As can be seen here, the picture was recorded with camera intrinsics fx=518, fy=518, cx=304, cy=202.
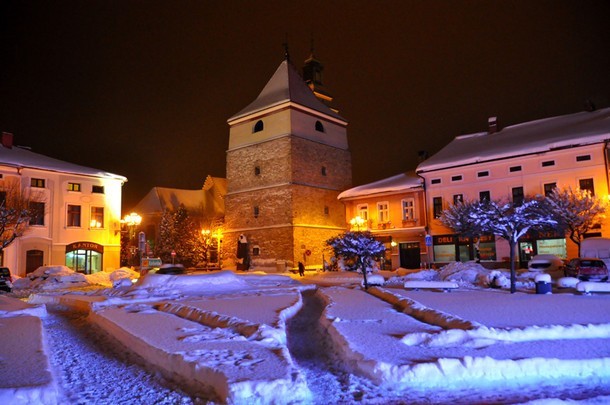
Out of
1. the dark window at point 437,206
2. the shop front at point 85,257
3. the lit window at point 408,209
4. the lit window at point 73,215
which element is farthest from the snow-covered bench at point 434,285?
the lit window at point 73,215

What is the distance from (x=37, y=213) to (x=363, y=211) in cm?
2328

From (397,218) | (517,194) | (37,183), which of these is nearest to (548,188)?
(517,194)

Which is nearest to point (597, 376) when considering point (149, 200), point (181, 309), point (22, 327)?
point (181, 309)

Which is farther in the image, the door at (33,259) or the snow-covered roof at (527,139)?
the door at (33,259)

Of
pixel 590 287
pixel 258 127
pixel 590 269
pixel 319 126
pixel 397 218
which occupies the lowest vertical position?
pixel 590 287

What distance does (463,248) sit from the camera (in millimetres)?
34625

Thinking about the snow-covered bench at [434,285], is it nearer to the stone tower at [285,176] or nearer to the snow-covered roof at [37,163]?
the stone tower at [285,176]

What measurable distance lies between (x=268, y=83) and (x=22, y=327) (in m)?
41.2

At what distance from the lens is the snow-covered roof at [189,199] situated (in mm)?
56344

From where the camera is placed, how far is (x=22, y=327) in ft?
37.8

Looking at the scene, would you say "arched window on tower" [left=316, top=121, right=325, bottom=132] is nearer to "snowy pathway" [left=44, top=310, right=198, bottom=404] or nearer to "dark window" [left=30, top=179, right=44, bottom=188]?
"dark window" [left=30, top=179, right=44, bottom=188]

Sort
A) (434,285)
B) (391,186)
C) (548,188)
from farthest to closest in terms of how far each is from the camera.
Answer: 1. (391,186)
2. (548,188)
3. (434,285)

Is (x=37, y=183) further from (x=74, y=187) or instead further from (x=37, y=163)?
(x=74, y=187)

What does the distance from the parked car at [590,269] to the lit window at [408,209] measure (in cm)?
1563
